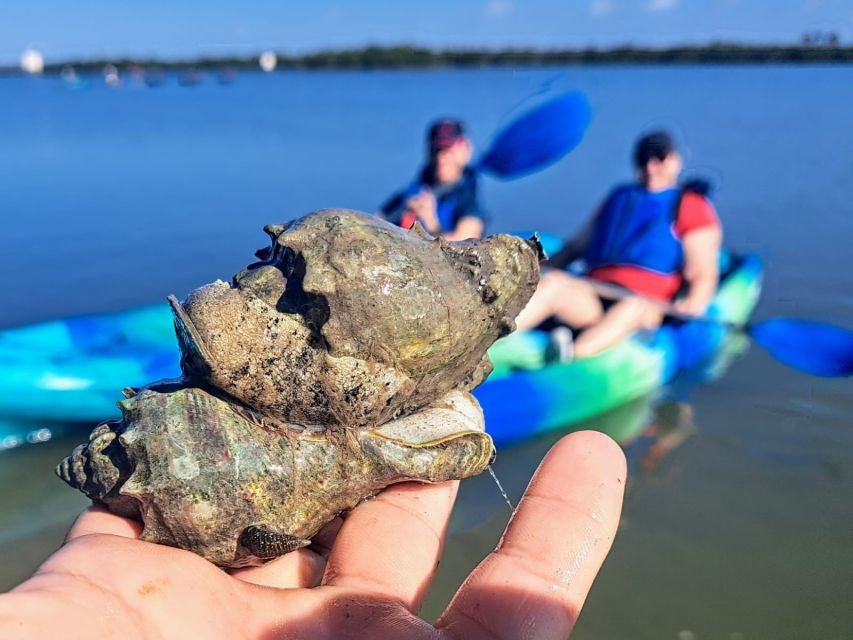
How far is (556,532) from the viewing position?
8.20 ft

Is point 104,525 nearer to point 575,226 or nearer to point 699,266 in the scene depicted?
point 699,266

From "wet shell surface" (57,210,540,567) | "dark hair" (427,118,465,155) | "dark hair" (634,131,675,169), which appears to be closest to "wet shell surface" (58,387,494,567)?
"wet shell surface" (57,210,540,567)

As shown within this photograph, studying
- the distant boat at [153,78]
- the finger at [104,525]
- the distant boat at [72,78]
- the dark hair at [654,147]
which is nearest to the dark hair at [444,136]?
the dark hair at [654,147]

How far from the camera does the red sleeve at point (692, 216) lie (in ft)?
21.7

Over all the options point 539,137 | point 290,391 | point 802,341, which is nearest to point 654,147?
point 539,137

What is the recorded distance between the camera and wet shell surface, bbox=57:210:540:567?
2.26m

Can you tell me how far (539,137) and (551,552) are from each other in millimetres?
6387

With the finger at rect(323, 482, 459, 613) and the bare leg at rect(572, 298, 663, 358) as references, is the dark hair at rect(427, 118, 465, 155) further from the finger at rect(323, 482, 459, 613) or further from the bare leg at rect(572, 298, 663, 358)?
the finger at rect(323, 482, 459, 613)

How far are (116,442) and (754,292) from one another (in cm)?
655

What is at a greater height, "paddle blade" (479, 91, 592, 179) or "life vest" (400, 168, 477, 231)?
"paddle blade" (479, 91, 592, 179)

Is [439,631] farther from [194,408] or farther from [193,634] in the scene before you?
[194,408]

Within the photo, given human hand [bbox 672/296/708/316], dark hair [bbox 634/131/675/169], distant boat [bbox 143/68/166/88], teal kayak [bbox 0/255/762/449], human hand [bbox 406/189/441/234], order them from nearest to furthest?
teal kayak [bbox 0/255/762/449] → human hand [bbox 672/296/708/316] → dark hair [bbox 634/131/675/169] → human hand [bbox 406/189/441/234] → distant boat [bbox 143/68/166/88]

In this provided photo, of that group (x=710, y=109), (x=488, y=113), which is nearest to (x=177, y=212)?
(x=488, y=113)

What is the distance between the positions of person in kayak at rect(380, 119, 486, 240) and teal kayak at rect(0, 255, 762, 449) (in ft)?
5.07
